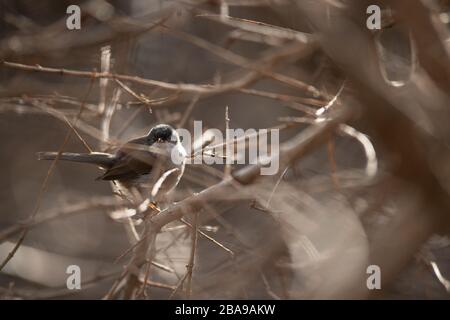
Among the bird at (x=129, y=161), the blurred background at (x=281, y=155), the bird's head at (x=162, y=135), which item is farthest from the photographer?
the bird's head at (x=162, y=135)

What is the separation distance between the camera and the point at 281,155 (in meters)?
2.43

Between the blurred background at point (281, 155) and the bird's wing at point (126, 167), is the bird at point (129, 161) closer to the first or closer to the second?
the bird's wing at point (126, 167)

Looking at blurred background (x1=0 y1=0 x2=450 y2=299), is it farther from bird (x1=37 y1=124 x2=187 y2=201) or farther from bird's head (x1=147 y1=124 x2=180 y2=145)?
bird's head (x1=147 y1=124 x2=180 y2=145)

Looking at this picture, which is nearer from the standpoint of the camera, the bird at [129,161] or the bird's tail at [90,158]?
the bird at [129,161]

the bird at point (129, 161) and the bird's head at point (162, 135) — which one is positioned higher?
the bird's head at point (162, 135)

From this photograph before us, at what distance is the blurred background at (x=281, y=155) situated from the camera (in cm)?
176

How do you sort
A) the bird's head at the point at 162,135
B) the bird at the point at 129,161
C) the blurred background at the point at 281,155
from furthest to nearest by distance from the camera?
the bird's head at the point at 162,135, the bird at the point at 129,161, the blurred background at the point at 281,155

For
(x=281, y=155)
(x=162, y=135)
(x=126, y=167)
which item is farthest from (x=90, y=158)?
(x=281, y=155)

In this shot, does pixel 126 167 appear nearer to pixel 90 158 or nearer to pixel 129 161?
pixel 129 161

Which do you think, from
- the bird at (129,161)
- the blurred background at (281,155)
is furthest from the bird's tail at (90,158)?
the blurred background at (281,155)

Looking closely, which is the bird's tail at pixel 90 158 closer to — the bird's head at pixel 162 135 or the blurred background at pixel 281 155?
the blurred background at pixel 281 155

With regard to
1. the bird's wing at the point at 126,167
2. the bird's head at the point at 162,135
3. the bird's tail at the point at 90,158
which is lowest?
the bird's wing at the point at 126,167

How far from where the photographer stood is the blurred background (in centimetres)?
176

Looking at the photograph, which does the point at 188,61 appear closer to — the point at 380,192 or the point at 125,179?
the point at 125,179
